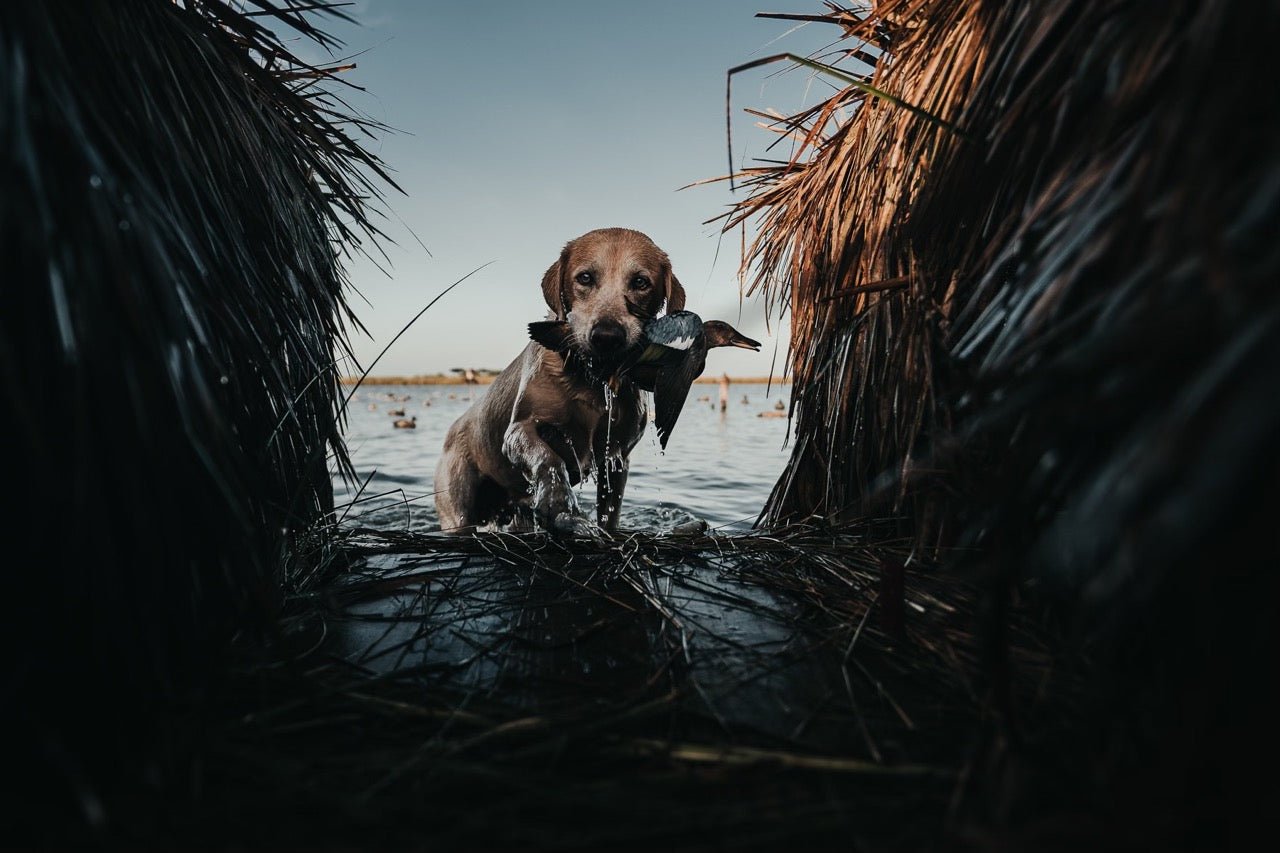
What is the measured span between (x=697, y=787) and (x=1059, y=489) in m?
0.73

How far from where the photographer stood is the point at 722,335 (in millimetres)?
3086

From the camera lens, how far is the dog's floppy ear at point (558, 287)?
3656 millimetres

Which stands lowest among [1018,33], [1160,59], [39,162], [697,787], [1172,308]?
[697,787]

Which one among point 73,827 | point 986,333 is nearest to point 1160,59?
point 986,333

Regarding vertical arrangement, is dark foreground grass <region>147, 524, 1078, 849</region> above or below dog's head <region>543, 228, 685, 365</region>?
below

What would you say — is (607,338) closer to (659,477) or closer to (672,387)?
(672,387)

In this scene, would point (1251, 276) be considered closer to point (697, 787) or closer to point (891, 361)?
point (697, 787)

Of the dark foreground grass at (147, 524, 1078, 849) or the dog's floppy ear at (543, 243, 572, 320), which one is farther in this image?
the dog's floppy ear at (543, 243, 572, 320)

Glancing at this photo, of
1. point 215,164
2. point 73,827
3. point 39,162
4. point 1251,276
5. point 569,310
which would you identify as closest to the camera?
point 1251,276

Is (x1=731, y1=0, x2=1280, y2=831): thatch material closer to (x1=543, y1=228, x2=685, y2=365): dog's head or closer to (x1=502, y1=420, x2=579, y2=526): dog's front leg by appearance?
(x1=502, y1=420, x2=579, y2=526): dog's front leg

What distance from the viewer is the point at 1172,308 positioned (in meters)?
0.61

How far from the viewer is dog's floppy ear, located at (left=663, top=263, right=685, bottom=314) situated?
12.1 ft

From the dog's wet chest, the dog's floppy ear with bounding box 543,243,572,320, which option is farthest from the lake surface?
the dog's floppy ear with bounding box 543,243,572,320

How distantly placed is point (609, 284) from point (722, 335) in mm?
877
